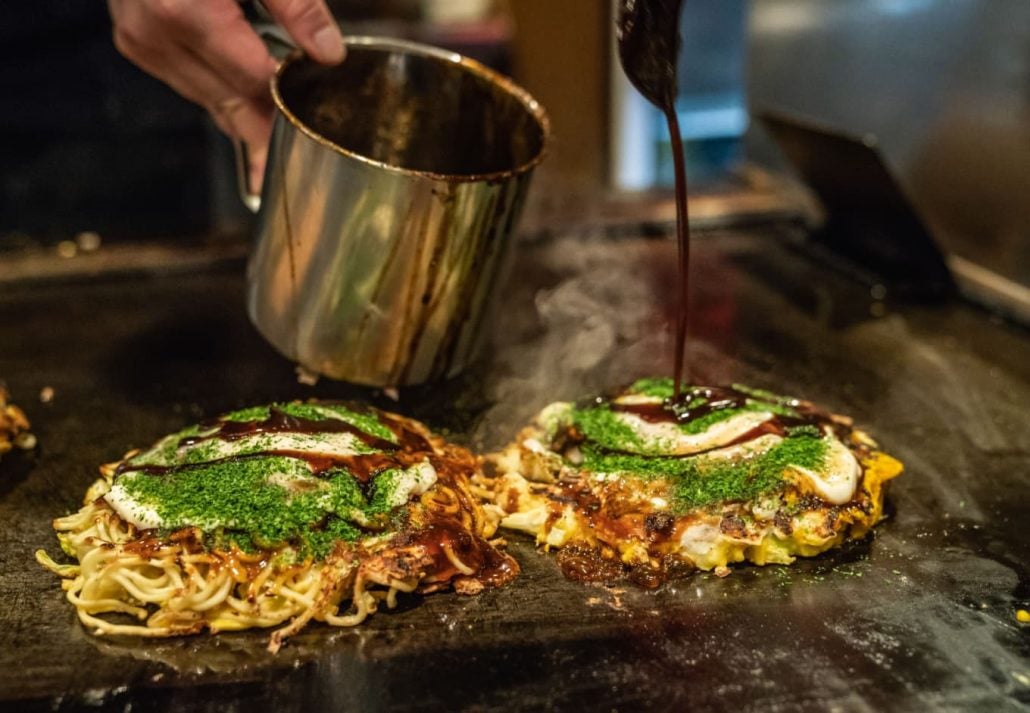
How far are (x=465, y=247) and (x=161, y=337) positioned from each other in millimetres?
1508

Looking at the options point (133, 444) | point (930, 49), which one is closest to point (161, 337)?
point (133, 444)

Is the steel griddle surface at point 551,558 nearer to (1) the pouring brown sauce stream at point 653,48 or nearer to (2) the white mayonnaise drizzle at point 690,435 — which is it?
(2) the white mayonnaise drizzle at point 690,435

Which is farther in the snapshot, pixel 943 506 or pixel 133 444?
pixel 133 444

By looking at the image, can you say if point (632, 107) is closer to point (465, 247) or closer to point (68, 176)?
point (68, 176)

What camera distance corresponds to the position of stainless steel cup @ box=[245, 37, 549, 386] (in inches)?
106

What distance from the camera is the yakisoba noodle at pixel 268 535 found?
2.17 m

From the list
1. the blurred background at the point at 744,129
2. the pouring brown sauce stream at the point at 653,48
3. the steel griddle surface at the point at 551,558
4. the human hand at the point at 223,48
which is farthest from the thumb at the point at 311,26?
the blurred background at the point at 744,129

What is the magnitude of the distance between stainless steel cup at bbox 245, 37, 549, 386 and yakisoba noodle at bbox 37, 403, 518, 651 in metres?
0.40

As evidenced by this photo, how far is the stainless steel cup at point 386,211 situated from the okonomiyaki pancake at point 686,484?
1.60ft

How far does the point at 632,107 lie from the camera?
7297 millimetres

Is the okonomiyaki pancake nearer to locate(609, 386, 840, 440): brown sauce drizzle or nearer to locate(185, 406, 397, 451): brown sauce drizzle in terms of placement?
locate(609, 386, 840, 440): brown sauce drizzle

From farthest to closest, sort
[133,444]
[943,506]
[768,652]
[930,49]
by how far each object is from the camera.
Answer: [930,49]
[133,444]
[943,506]
[768,652]

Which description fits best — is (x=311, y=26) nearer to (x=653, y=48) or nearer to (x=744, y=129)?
(x=653, y=48)

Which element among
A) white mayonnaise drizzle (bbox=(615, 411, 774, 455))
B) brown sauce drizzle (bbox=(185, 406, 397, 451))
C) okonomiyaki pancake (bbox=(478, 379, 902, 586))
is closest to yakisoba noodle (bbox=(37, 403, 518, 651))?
brown sauce drizzle (bbox=(185, 406, 397, 451))
